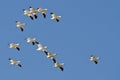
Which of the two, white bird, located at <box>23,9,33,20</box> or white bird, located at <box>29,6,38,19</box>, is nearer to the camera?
white bird, located at <box>29,6,38,19</box>

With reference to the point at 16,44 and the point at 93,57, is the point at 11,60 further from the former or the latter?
the point at 93,57

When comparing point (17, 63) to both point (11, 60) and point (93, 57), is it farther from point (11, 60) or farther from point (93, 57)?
point (93, 57)

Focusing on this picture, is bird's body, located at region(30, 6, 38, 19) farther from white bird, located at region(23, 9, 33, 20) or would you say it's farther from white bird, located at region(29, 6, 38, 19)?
white bird, located at region(23, 9, 33, 20)

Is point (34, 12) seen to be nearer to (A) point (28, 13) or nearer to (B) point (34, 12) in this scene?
(B) point (34, 12)

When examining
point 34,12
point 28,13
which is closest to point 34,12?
point 34,12

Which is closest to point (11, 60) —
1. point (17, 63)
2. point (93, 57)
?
point (17, 63)

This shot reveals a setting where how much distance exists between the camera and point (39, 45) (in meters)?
150

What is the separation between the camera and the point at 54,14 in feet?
485

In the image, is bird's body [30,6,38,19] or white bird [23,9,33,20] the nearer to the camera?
bird's body [30,6,38,19]

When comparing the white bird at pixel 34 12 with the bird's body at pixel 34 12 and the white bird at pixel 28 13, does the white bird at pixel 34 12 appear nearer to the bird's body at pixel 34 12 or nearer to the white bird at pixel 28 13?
the bird's body at pixel 34 12

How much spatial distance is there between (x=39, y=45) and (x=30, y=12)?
5330 millimetres

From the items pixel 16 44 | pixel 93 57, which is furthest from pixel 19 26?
pixel 93 57

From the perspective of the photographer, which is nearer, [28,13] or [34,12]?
[34,12]

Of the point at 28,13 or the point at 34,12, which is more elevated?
the point at 28,13
